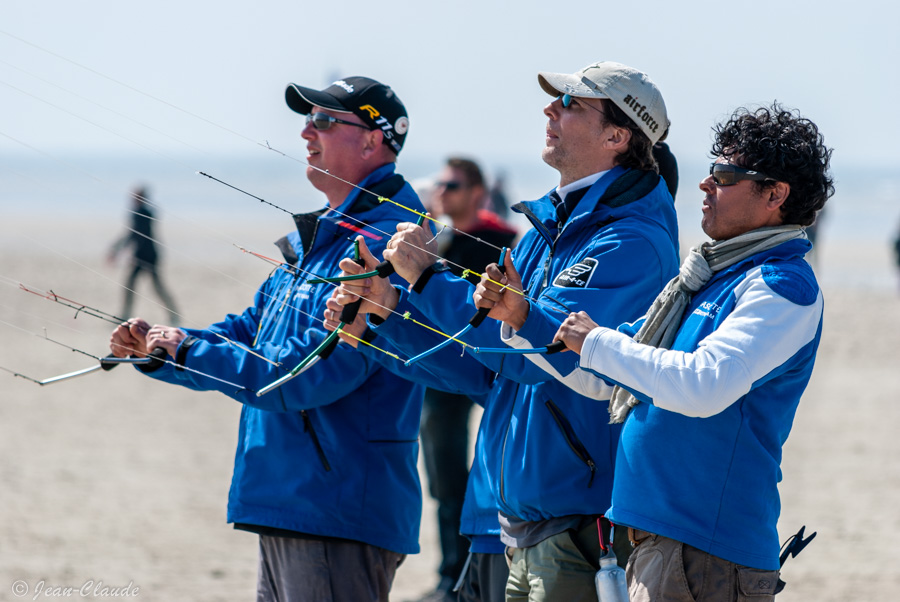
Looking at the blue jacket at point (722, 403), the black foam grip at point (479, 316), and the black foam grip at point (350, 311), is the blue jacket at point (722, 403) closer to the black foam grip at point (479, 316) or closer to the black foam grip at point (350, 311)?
the black foam grip at point (479, 316)

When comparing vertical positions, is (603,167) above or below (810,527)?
above

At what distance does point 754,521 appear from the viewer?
8.55ft

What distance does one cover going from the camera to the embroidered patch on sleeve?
289 cm

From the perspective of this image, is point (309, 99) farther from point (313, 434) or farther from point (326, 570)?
point (326, 570)

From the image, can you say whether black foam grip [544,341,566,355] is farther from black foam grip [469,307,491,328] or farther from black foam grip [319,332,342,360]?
black foam grip [319,332,342,360]

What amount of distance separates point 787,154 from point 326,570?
6.53ft

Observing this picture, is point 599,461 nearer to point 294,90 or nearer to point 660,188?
point 660,188

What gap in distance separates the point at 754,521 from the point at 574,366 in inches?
23.8

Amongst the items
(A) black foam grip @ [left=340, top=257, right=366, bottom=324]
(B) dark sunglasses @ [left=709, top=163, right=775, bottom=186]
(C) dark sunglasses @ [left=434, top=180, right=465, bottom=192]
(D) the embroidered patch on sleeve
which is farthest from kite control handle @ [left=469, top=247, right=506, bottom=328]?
(C) dark sunglasses @ [left=434, top=180, right=465, bottom=192]

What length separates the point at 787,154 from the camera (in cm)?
269

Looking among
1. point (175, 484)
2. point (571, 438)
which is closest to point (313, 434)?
point (571, 438)

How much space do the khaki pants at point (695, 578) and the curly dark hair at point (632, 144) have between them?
1185 mm

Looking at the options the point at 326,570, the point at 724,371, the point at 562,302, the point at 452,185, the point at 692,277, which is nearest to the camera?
the point at 724,371

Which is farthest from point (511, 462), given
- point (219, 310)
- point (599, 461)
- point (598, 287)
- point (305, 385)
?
point (219, 310)
